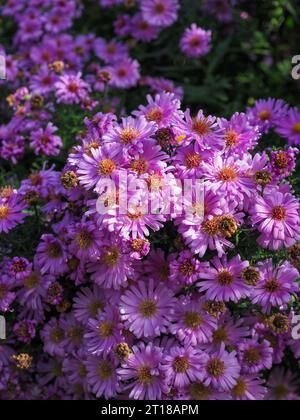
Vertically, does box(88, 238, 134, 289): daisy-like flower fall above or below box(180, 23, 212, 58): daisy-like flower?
below

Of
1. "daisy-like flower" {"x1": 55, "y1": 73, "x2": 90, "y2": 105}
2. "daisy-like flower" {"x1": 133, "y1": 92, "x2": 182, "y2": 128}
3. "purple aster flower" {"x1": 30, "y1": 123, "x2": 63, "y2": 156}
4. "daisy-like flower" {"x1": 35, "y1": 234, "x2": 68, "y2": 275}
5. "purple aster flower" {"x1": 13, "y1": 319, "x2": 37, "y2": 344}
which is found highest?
"daisy-like flower" {"x1": 55, "y1": 73, "x2": 90, "y2": 105}

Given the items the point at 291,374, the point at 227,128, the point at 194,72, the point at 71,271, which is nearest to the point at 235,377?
the point at 291,374

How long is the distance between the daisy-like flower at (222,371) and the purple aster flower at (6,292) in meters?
0.69

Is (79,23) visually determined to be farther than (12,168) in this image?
Yes

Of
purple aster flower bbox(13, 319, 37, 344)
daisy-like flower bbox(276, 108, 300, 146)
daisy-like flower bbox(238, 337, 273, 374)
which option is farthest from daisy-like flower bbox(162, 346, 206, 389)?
daisy-like flower bbox(276, 108, 300, 146)

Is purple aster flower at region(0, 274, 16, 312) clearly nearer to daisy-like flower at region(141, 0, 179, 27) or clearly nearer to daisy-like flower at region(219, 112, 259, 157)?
daisy-like flower at region(219, 112, 259, 157)

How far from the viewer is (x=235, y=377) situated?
5.92 feet

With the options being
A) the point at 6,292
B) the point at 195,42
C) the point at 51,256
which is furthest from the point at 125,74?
the point at 6,292

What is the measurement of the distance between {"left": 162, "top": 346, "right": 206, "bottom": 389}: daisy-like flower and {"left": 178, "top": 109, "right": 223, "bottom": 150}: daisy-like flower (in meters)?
0.65

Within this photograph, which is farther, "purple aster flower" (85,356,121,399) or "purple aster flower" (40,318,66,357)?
"purple aster flower" (40,318,66,357)

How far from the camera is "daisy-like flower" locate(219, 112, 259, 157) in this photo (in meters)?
1.89
